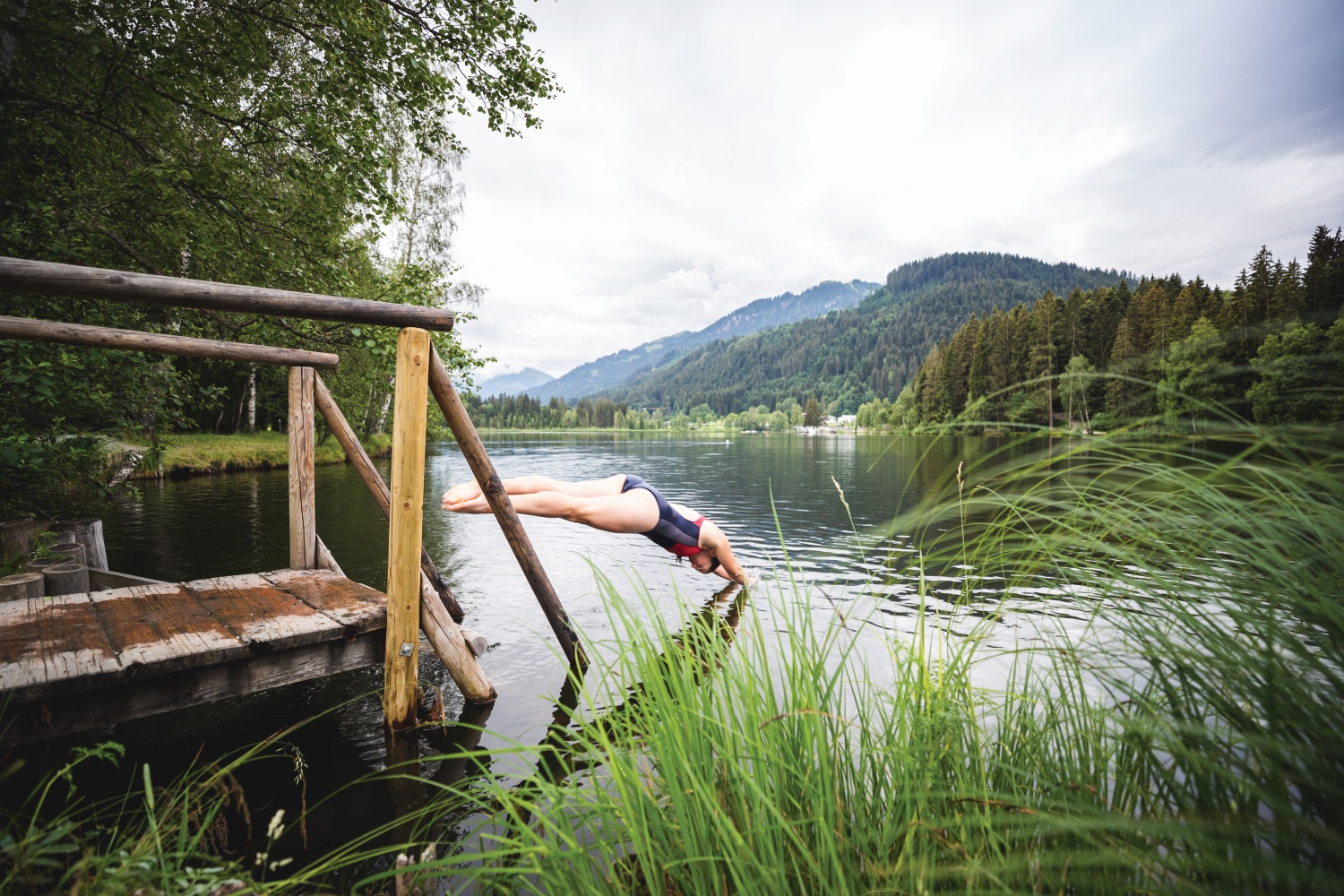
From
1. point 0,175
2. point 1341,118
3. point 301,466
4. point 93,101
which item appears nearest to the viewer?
point 1341,118

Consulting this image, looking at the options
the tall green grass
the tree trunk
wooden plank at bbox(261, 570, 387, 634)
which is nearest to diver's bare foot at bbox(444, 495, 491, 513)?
wooden plank at bbox(261, 570, 387, 634)

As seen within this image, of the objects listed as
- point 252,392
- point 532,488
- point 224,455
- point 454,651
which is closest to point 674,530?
point 532,488

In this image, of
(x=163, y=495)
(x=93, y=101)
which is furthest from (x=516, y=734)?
(x=163, y=495)

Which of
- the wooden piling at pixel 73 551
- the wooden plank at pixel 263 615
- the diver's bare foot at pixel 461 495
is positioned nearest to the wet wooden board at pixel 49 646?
the wooden plank at pixel 263 615

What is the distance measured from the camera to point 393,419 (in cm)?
368

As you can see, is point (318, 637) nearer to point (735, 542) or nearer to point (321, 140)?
point (321, 140)

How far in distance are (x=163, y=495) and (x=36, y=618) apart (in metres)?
14.6

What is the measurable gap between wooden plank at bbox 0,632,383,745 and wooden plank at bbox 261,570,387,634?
125 millimetres

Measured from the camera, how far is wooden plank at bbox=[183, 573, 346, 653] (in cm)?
300

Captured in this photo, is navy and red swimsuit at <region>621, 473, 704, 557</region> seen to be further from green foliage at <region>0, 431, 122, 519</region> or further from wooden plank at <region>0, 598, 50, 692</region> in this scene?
green foliage at <region>0, 431, 122, 519</region>

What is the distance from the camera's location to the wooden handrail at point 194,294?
204cm

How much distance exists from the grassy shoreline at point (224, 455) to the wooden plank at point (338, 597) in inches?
663

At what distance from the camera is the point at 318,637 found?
3166mm

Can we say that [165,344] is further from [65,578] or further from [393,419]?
[65,578]
